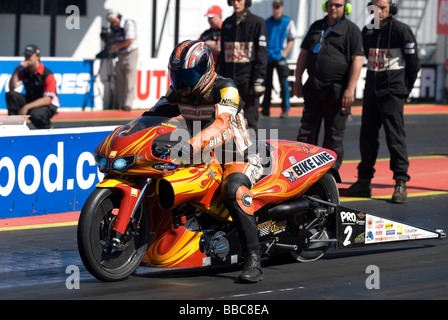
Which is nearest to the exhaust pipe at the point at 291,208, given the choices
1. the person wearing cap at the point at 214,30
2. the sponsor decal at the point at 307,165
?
the sponsor decal at the point at 307,165

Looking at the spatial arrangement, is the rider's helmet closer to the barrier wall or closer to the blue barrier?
the blue barrier

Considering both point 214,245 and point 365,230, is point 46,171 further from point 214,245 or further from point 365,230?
point 365,230

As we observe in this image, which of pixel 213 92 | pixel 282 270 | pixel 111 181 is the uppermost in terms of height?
pixel 213 92

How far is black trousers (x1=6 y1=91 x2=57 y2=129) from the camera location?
14820 millimetres

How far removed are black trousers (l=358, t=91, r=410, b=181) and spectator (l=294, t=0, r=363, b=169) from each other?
10.1 inches

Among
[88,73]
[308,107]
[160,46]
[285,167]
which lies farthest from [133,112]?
[285,167]

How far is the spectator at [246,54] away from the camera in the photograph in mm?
13047

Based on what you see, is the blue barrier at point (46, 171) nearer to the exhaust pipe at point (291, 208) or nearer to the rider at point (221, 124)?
the rider at point (221, 124)

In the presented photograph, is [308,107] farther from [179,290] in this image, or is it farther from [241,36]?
[179,290]

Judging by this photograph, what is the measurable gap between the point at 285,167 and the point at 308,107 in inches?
143

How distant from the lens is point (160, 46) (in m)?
27.3

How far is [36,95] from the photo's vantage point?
15141mm

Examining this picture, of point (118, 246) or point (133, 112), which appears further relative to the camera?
point (133, 112)
